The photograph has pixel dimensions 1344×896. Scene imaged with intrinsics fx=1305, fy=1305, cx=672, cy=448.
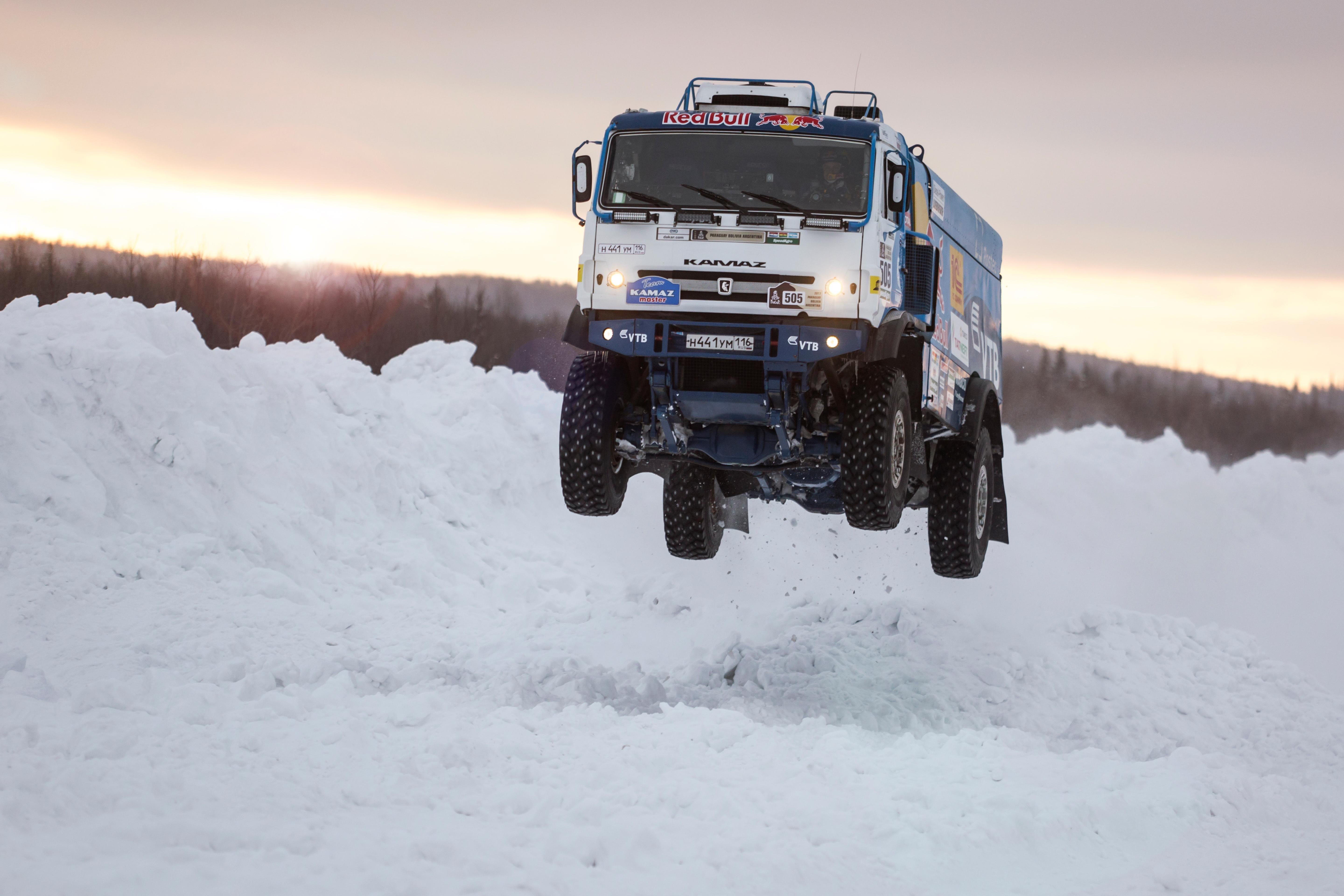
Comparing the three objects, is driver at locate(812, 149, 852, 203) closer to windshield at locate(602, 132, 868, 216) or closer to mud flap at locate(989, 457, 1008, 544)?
windshield at locate(602, 132, 868, 216)

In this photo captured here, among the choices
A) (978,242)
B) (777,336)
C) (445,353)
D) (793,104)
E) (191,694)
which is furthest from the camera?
(445,353)

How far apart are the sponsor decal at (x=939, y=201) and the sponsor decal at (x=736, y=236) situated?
2702 mm

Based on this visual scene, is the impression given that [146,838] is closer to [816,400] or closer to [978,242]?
[816,400]

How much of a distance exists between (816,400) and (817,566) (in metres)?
13.2

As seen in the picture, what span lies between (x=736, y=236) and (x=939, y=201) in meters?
3.27

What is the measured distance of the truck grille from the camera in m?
10.2

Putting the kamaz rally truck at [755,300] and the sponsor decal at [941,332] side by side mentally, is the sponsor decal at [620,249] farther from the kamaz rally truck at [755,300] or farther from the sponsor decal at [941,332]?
the sponsor decal at [941,332]

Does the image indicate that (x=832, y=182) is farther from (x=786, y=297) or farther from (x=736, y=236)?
(x=786, y=297)

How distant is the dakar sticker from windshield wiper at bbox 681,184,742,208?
69 centimetres

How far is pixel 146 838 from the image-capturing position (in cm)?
846

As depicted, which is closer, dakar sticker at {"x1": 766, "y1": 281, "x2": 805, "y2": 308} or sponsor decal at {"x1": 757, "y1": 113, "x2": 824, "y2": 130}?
dakar sticker at {"x1": 766, "y1": 281, "x2": 805, "y2": 308}

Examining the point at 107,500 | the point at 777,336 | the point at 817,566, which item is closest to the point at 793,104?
the point at 777,336

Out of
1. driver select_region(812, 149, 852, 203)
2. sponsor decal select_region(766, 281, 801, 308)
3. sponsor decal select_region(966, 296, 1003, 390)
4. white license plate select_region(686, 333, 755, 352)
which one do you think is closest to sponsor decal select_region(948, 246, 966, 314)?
sponsor decal select_region(966, 296, 1003, 390)

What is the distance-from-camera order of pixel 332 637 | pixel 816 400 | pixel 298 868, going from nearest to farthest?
pixel 298 868
pixel 816 400
pixel 332 637
